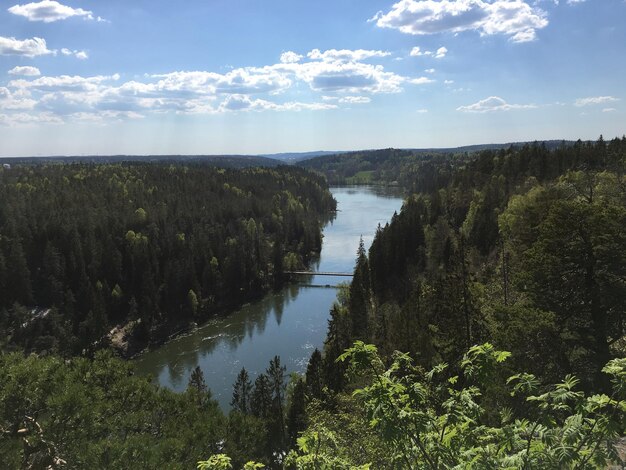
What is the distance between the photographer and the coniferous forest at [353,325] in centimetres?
529

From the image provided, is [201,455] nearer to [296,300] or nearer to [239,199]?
[296,300]

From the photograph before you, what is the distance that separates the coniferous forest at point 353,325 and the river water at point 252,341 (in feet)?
16.0

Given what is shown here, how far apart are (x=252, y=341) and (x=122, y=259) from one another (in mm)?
33071

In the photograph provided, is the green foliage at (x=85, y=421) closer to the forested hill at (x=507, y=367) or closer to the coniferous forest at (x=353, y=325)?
the coniferous forest at (x=353, y=325)

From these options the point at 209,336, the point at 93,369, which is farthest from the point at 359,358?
the point at 209,336

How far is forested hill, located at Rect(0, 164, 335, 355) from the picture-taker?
61.9 metres

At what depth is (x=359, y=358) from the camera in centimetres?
542

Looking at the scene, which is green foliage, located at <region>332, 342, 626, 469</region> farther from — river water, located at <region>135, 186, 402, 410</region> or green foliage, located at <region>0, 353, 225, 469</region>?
river water, located at <region>135, 186, 402, 410</region>

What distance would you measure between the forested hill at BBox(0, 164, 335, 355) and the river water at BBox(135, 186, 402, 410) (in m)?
5.03

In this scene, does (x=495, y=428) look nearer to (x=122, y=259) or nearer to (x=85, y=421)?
(x=85, y=421)

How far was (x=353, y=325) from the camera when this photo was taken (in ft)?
150

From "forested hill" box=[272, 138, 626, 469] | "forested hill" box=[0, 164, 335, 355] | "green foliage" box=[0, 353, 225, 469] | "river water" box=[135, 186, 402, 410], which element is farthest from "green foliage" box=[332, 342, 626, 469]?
"forested hill" box=[0, 164, 335, 355]

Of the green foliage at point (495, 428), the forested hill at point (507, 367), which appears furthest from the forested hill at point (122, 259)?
the green foliage at point (495, 428)

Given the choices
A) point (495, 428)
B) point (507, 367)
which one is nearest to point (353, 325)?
point (507, 367)
